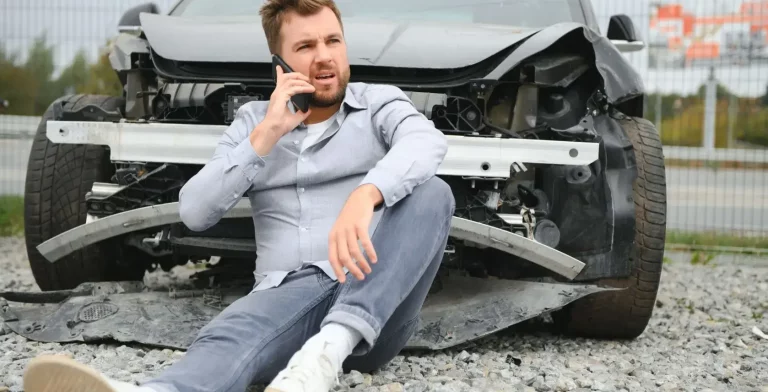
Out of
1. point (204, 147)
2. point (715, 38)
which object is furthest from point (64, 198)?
point (715, 38)

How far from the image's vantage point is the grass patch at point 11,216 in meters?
8.11

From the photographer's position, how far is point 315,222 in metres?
2.94

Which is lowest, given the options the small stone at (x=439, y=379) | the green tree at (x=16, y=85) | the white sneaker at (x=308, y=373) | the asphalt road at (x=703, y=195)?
the asphalt road at (x=703, y=195)

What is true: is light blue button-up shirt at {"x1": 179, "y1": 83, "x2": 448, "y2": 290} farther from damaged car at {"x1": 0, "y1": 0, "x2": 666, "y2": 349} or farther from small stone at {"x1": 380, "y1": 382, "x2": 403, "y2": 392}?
damaged car at {"x1": 0, "y1": 0, "x2": 666, "y2": 349}

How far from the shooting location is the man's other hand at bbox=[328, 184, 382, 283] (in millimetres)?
2422

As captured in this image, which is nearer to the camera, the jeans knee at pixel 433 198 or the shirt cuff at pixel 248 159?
the jeans knee at pixel 433 198

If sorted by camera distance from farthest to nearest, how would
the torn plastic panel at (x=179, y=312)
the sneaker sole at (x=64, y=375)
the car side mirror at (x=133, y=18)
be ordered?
1. the car side mirror at (x=133, y=18)
2. the torn plastic panel at (x=179, y=312)
3. the sneaker sole at (x=64, y=375)

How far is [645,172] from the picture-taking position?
158 inches

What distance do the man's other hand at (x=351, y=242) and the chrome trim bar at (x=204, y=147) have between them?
1.02m

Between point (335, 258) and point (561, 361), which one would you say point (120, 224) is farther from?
point (561, 361)

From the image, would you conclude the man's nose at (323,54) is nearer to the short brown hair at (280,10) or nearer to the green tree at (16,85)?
the short brown hair at (280,10)

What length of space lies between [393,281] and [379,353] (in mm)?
405

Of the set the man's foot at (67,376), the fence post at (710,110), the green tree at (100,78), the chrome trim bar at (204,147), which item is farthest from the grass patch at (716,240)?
the man's foot at (67,376)

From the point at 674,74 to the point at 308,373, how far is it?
6.64m
